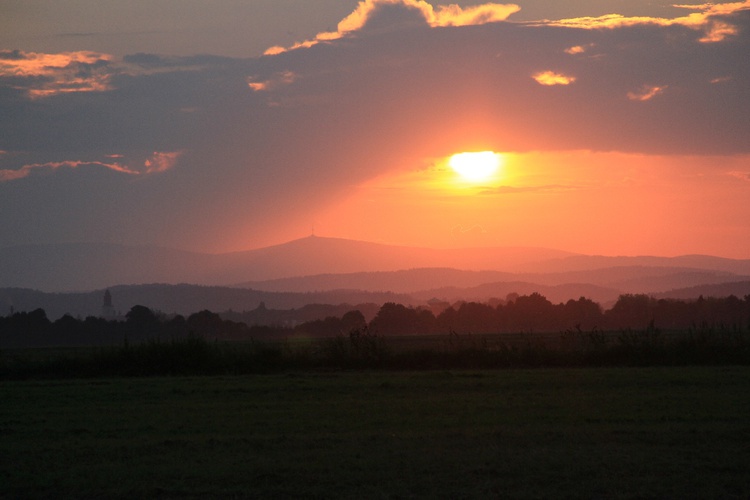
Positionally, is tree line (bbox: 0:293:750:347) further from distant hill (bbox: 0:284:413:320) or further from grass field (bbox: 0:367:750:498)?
distant hill (bbox: 0:284:413:320)

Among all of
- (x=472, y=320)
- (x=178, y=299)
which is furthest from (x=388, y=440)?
(x=178, y=299)

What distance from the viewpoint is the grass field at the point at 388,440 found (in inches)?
377

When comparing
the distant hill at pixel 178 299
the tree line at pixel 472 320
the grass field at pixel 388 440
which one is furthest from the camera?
the distant hill at pixel 178 299

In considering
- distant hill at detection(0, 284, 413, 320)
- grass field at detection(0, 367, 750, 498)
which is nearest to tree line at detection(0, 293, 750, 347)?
grass field at detection(0, 367, 750, 498)

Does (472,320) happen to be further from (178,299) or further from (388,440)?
(178,299)

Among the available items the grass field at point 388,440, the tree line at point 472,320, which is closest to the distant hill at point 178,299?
the tree line at point 472,320

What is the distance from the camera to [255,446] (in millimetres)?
12148

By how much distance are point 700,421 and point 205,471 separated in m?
8.10

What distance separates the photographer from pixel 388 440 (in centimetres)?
1234

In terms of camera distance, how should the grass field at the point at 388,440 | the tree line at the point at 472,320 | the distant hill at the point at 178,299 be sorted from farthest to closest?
the distant hill at the point at 178,299 < the tree line at the point at 472,320 < the grass field at the point at 388,440

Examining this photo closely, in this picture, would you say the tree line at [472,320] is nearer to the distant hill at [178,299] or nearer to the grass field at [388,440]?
the grass field at [388,440]

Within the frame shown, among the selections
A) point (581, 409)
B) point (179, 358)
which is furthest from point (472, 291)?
point (581, 409)

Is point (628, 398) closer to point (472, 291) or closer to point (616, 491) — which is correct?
point (616, 491)

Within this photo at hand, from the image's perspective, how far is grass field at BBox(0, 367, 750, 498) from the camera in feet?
31.4
